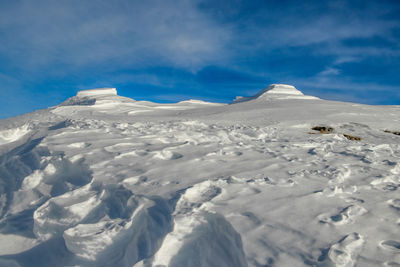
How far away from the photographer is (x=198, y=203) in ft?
9.61

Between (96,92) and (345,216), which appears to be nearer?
(345,216)

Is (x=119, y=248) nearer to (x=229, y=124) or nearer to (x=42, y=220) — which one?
(x=42, y=220)

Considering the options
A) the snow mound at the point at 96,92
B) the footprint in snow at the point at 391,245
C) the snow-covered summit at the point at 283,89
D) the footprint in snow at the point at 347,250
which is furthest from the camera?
the snow-covered summit at the point at 283,89

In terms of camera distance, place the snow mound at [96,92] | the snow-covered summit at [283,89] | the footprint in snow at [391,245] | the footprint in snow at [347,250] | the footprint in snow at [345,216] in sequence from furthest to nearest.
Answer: the snow-covered summit at [283,89] → the snow mound at [96,92] → the footprint in snow at [345,216] → the footprint in snow at [391,245] → the footprint in snow at [347,250]

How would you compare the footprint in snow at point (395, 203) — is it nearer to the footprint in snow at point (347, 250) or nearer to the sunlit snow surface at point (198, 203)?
the sunlit snow surface at point (198, 203)

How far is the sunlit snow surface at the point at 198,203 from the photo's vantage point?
232 centimetres

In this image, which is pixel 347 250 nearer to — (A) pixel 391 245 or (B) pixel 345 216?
(A) pixel 391 245

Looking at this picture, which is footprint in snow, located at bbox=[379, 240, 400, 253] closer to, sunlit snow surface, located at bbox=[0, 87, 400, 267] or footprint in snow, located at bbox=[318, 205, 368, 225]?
sunlit snow surface, located at bbox=[0, 87, 400, 267]

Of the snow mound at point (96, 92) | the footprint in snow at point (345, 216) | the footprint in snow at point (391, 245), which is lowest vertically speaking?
the footprint in snow at point (391, 245)

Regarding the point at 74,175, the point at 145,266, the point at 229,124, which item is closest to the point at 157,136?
the point at 74,175

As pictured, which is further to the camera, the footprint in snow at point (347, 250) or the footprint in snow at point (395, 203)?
the footprint in snow at point (395, 203)

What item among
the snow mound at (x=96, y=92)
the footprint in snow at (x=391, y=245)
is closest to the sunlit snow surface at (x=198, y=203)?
the footprint in snow at (x=391, y=245)

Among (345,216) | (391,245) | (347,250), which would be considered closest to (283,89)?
(345,216)

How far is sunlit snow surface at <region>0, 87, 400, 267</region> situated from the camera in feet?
7.60
